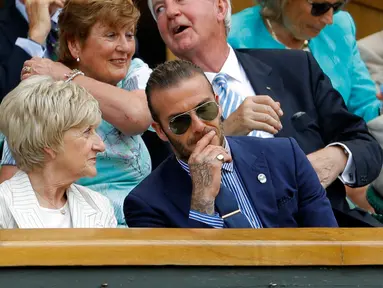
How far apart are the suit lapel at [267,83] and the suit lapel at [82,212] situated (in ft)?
3.49

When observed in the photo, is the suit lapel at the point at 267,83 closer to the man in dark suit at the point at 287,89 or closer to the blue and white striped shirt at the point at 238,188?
the man in dark suit at the point at 287,89

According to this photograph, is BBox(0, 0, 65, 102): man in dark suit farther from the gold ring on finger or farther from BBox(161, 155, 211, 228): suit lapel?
the gold ring on finger

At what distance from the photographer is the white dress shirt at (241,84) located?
444cm

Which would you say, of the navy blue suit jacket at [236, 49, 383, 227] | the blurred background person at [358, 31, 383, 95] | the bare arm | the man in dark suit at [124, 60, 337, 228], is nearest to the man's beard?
the man in dark suit at [124, 60, 337, 228]

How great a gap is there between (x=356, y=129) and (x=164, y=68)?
1136 millimetres

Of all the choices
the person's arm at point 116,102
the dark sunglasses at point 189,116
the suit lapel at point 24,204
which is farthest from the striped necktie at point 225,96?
the suit lapel at point 24,204

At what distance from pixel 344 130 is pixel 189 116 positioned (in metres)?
1.14

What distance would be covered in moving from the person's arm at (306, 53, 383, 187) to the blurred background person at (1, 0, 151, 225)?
797mm

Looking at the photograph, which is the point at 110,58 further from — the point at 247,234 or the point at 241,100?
the point at 247,234

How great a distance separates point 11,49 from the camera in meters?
4.84

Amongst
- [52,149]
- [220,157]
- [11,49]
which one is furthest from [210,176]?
[11,49]

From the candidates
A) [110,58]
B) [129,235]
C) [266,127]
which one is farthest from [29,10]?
[129,235]

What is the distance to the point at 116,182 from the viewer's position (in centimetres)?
421

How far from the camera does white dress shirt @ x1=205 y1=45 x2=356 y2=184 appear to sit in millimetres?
4441
